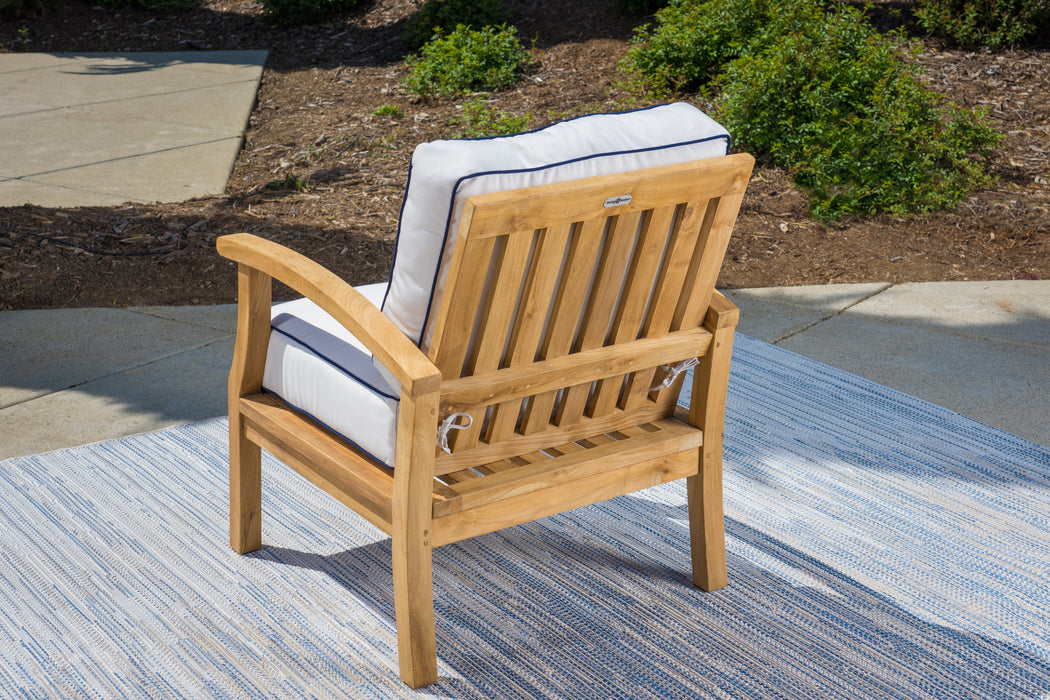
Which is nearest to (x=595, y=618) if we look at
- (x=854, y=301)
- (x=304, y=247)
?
(x=854, y=301)

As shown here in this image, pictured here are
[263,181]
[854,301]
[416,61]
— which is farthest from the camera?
[416,61]

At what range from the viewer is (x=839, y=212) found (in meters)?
5.93

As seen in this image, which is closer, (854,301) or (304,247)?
(854,301)

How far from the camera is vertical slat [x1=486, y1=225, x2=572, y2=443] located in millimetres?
2115

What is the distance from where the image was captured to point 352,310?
218 cm

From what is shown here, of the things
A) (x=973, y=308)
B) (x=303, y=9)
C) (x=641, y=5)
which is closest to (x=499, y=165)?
(x=973, y=308)

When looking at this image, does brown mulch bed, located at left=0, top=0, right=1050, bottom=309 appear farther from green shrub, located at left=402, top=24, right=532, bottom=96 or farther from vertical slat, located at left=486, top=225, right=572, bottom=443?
vertical slat, located at left=486, top=225, right=572, bottom=443

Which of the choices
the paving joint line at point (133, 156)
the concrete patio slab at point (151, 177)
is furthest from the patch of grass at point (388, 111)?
the concrete patio slab at point (151, 177)

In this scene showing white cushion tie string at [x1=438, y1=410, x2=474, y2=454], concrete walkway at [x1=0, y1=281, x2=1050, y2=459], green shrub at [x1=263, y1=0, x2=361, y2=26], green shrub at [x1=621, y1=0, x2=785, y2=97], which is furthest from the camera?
green shrub at [x1=263, y1=0, x2=361, y2=26]

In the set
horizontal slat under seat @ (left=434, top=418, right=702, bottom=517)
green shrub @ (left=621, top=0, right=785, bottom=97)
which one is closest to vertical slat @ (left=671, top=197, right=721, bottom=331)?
horizontal slat under seat @ (left=434, top=418, right=702, bottom=517)

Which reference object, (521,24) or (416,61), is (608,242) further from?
(521,24)

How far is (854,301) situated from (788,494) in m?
1.94

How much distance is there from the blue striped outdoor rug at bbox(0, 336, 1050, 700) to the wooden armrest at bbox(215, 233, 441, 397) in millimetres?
775

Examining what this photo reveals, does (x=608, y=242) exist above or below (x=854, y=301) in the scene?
above
